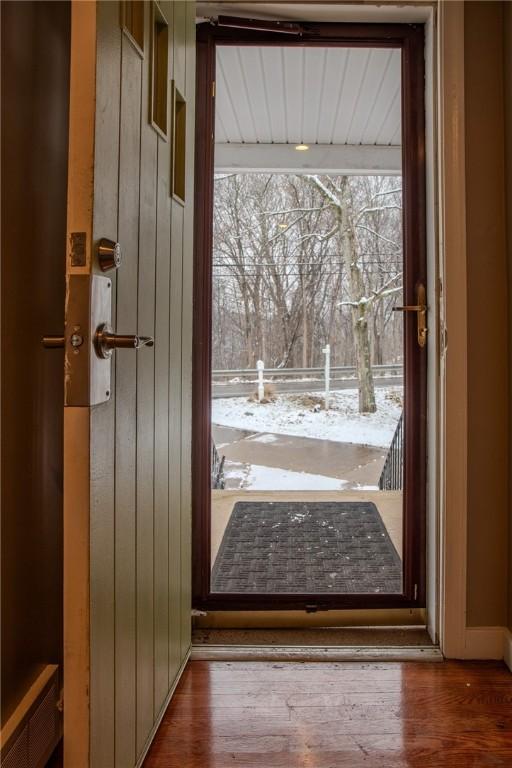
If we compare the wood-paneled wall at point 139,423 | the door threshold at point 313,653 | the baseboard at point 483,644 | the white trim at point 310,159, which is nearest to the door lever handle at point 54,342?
the wood-paneled wall at point 139,423

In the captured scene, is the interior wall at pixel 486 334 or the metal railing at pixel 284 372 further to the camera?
the metal railing at pixel 284 372

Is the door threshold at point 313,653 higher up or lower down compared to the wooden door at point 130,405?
lower down

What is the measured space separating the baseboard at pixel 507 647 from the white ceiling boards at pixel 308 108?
2.05 meters

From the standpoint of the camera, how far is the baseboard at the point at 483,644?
1.61 m

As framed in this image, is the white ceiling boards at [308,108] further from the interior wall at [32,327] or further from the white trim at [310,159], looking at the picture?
the interior wall at [32,327]

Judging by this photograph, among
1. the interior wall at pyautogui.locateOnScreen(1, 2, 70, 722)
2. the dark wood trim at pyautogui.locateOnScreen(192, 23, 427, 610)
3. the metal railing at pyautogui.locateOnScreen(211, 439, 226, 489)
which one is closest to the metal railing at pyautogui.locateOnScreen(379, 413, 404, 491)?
the metal railing at pyautogui.locateOnScreen(211, 439, 226, 489)

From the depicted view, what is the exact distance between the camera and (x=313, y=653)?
1641 millimetres

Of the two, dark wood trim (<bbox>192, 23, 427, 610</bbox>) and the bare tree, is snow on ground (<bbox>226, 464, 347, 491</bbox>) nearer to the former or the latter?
the bare tree

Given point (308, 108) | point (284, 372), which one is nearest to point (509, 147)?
point (308, 108)

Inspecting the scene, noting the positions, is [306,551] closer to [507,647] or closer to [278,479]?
[278,479]

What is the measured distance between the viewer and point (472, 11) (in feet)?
5.30

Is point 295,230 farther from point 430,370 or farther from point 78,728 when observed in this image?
point 78,728

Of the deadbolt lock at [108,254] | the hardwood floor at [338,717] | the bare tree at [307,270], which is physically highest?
the bare tree at [307,270]

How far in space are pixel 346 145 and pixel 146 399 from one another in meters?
2.49
